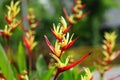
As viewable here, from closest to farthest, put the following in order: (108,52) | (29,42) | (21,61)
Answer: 1. (108,52)
2. (29,42)
3. (21,61)

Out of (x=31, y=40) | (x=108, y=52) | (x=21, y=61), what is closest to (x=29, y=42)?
(x=31, y=40)

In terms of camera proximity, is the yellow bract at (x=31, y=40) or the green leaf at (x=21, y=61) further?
the green leaf at (x=21, y=61)

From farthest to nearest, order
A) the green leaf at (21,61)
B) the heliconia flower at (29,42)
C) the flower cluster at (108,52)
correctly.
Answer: the green leaf at (21,61), the heliconia flower at (29,42), the flower cluster at (108,52)

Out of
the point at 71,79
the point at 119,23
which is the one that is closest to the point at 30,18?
the point at 71,79

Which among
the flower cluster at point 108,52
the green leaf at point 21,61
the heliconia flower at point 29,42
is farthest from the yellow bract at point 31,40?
the flower cluster at point 108,52

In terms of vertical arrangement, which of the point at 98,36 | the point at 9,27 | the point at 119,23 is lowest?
the point at 119,23

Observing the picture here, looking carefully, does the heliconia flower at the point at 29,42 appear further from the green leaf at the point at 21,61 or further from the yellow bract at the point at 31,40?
the green leaf at the point at 21,61

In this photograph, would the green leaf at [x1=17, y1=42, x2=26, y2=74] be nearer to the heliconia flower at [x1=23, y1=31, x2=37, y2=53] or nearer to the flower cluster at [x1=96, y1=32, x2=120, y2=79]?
the heliconia flower at [x1=23, y1=31, x2=37, y2=53]

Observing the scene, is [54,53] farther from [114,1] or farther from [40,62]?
[114,1]

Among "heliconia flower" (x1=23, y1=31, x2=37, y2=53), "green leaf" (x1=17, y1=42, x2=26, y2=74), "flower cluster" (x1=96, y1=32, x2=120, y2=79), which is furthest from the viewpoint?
"green leaf" (x1=17, y1=42, x2=26, y2=74)

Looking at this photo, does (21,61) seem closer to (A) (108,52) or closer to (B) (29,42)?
(B) (29,42)

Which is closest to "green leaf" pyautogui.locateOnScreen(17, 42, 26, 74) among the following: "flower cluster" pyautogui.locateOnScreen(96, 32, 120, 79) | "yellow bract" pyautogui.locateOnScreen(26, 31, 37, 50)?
"yellow bract" pyautogui.locateOnScreen(26, 31, 37, 50)
